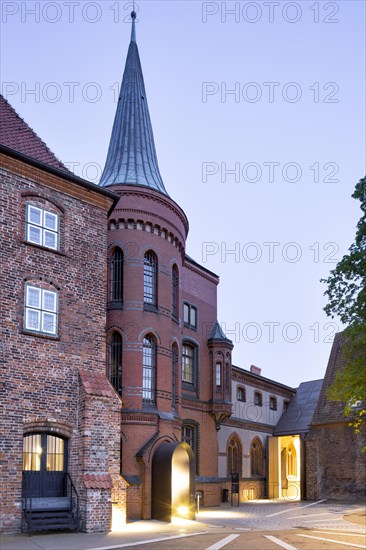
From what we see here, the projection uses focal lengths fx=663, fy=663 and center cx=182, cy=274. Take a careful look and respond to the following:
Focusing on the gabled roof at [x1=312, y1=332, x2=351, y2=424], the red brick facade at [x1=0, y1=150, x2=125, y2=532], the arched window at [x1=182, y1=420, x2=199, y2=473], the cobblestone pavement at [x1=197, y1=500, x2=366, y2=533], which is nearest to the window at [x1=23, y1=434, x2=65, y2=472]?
the red brick facade at [x1=0, y1=150, x2=125, y2=532]

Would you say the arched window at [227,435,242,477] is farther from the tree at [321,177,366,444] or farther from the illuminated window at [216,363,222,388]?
the tree at [321,177,366,444]

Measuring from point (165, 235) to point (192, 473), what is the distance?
9.63m

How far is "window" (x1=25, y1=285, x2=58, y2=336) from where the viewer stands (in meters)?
19.4

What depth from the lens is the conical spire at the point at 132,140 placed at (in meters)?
28.0

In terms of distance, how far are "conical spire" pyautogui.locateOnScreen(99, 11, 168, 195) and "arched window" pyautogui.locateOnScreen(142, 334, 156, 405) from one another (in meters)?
6.39

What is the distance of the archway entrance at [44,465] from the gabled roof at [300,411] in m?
24.7

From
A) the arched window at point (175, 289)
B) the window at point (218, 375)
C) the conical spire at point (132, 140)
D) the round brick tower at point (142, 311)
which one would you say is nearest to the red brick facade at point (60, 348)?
the round brick tower at point (142, 311)

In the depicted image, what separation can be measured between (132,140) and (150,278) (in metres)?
6.61

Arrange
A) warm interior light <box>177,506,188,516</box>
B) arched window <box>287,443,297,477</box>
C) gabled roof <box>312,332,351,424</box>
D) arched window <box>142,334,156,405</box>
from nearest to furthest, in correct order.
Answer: warm interior light <box>177,506,188,516</box>
arched window <box>142,334,156,405</box>
gabled roof <box>312,332,351,424</box>
arched window <box>287,443,297,477</box>

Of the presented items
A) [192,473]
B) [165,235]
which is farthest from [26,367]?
[165,235]

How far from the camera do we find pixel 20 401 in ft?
60.9

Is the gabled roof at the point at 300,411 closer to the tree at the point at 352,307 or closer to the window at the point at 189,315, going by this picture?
the window at the point at 189,315

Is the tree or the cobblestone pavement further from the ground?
the tree

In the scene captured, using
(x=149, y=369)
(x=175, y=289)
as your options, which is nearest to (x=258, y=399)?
(x=175, y=289)
